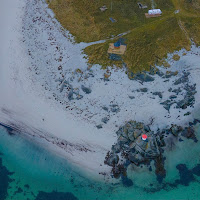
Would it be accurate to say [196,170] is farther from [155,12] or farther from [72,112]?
[155,12]

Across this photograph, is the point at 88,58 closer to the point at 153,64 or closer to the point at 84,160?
the point at 153,64

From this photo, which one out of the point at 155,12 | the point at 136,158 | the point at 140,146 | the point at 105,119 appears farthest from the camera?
the point at 155,12

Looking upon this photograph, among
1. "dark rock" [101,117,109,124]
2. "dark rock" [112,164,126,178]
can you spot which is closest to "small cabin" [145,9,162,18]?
"dark rock" [101,117,109,124]

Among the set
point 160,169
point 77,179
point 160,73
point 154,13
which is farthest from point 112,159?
point 154,13

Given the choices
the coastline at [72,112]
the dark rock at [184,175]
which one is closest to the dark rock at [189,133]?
the coastline at [72,112]

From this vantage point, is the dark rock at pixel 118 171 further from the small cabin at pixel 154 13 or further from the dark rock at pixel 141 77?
the small cabin at pixel 154 13

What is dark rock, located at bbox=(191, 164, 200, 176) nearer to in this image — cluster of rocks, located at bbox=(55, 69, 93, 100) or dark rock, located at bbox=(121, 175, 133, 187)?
dark rock, located at bbox=(121, 175, 133, 187)
